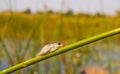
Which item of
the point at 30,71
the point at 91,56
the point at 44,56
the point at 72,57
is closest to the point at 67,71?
the point at 72,57

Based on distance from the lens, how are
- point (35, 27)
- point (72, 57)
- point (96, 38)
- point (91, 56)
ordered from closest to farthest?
point (96, 38) < point (35, 27) < point (72, 57) < point (91, 56)

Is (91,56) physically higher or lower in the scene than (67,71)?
lower

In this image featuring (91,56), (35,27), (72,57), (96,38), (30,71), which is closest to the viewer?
(96,38)

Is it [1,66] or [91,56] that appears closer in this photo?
[1,66]

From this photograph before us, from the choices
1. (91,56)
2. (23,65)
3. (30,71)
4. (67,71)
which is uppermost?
(23,65)

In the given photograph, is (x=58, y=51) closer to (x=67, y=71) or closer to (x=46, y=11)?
(x=67, y=71)

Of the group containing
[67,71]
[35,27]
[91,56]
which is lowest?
[91,56]

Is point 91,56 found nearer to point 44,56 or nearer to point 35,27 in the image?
point 35,27

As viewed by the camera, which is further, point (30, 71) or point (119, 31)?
point (30, 71)

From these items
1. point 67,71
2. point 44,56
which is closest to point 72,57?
point 67,71
